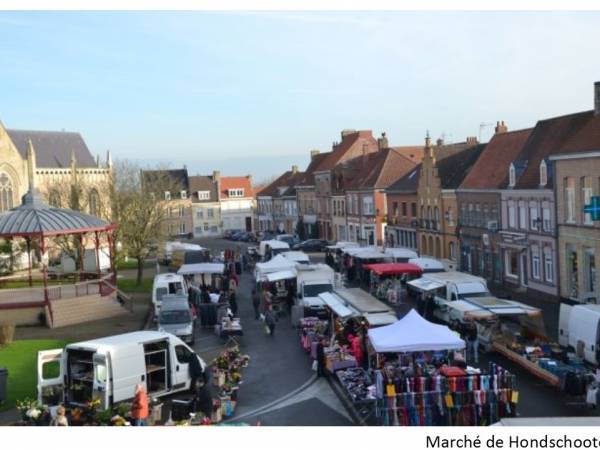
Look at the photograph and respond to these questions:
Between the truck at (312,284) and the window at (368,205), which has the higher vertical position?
the window at (368,205)

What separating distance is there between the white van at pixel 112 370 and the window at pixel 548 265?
21.6 meters

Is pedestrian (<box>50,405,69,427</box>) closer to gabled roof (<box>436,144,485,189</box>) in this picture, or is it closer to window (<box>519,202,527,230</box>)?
window (<box>519,202,527,230</box>)

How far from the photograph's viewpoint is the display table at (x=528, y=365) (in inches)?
752

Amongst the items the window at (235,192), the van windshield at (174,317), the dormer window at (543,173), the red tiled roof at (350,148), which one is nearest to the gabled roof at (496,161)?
the dormer window at (543,173)

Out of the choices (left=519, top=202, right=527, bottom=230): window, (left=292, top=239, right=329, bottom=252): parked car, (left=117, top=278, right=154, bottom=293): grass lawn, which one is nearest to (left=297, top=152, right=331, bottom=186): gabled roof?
(left=292, top=239, right=329, bottom=252): parked car

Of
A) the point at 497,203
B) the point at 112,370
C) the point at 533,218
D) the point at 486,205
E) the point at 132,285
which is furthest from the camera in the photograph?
the point at 132,285

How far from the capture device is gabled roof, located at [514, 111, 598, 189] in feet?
117

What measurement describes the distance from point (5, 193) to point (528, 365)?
5616 centimetres

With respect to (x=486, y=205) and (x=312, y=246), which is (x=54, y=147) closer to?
(x=312, y=246)

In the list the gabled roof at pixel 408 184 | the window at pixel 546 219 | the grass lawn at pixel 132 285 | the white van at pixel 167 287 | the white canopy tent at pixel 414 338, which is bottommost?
the grass lawn at pixel 132 285

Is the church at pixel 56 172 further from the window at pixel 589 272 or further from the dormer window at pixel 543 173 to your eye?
the window at pixel 589 272

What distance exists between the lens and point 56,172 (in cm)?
6938

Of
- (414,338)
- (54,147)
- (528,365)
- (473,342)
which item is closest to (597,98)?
(473,342)

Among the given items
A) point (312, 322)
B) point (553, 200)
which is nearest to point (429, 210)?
point (553, 200)
